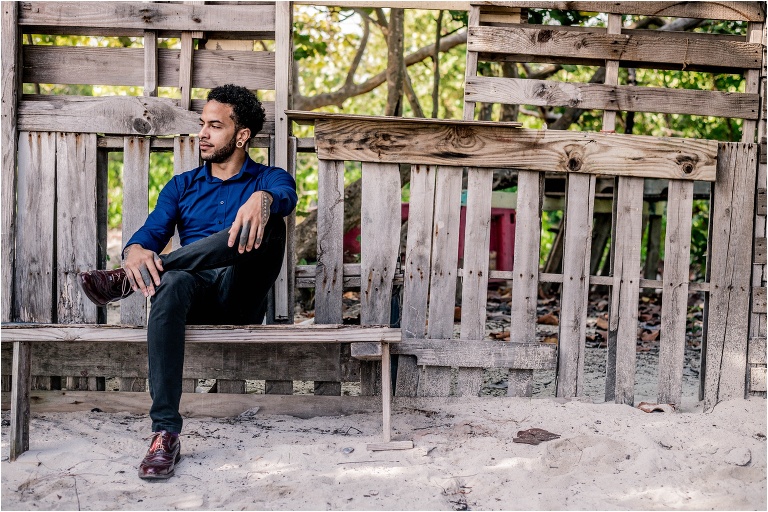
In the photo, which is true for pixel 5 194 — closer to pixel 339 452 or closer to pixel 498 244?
pixel 339 452

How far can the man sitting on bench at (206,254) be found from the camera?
3.34 m

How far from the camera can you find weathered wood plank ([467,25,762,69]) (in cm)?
422

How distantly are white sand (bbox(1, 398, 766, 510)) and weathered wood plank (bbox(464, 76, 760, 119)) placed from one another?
66.0 inches

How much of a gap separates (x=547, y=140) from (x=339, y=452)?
80.3 inches

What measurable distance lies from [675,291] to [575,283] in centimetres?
57

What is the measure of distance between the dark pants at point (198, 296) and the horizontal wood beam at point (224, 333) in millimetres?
172

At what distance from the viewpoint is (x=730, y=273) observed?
14.0ft

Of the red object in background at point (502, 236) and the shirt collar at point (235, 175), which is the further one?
the red object in background at point (502, 236)

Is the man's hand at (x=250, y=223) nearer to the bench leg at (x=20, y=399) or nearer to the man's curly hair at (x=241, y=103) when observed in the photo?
the man's curly hair at (x=241, y=103)

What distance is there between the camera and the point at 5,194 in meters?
4.18

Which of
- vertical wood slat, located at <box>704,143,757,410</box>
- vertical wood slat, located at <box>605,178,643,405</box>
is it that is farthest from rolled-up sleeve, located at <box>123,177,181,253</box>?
vertical wood slat, located at <box>704,143,757,410</box>

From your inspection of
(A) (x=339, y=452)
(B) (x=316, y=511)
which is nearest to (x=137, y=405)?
(A) (x=339, y=452)

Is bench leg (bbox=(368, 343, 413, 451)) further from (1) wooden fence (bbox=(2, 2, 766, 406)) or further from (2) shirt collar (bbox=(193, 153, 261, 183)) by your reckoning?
(2) shirt collar (bbox=(193, 153, 261, 183))

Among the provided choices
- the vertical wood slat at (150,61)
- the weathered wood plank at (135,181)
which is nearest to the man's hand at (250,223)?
the weathered wood plank at (135,181)
